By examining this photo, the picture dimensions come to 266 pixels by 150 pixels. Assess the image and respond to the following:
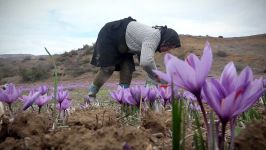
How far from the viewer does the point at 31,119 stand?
137 cm

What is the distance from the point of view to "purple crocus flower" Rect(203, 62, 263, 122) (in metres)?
0.82

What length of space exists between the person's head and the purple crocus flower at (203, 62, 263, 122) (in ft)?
12.2

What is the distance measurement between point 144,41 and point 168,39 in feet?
1.08

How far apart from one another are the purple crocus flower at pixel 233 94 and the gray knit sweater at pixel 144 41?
3.35 metres

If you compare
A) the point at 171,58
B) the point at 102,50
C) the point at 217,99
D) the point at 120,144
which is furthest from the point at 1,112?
the point at 102,50

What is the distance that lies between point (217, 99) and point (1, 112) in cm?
99

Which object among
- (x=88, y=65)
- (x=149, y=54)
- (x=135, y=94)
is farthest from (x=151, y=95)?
(x=88, y=65)

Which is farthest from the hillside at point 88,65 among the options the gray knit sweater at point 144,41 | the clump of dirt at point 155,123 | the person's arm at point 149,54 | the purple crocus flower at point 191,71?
the purple crocus flower at point 191,71

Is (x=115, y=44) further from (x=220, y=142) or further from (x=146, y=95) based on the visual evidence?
(x=220, y=142)

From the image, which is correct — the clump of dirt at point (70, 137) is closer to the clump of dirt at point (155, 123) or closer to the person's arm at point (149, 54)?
the clump of dirt at point (155, 123)

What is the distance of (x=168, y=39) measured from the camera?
4.54 metres

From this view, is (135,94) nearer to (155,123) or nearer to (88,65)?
(155,123)

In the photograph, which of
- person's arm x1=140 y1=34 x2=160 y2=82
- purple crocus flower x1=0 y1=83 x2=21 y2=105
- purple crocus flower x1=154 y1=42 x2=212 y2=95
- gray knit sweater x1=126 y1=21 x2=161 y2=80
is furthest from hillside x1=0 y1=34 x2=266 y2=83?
purple crocus flower x1=154 y1=42 x2=212 y2=95

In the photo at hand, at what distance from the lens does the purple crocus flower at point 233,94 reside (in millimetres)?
816
